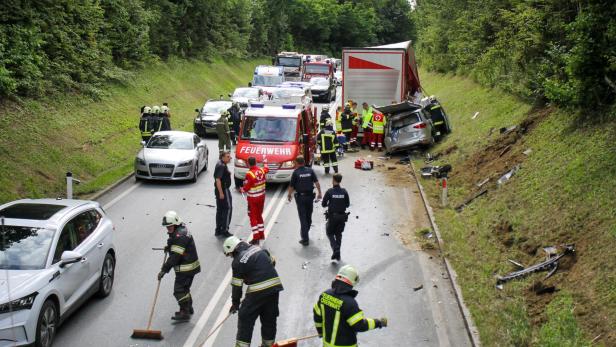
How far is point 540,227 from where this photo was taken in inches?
461

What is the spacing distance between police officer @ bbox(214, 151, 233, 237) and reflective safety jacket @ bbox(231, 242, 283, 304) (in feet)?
19.0

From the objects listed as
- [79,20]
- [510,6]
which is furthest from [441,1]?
[79,20]

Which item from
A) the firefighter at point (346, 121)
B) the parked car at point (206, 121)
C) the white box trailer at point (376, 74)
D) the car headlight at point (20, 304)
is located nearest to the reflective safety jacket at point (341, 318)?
the car headlight at point (20, 304)

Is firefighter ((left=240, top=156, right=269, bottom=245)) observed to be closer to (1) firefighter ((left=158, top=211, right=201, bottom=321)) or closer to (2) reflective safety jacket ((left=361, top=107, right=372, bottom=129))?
(1) firefighter ((left=158, top=211, right=201, bottom=321))

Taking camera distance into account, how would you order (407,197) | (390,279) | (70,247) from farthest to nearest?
(407,197) → (390,279) → (70,247)

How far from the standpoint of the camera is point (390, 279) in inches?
472

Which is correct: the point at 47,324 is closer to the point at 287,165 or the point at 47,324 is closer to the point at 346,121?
the point at 287,165

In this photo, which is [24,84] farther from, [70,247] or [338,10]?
[338,10]

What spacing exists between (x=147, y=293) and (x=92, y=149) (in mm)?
12384

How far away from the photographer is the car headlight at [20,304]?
7885mm

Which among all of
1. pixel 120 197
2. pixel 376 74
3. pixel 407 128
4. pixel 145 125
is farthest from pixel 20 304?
pixel 376 74

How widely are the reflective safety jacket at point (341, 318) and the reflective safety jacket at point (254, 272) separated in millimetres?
1136

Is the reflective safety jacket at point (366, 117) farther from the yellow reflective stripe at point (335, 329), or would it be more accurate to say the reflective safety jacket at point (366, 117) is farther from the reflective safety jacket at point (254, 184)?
the yellow reflective stripe at point (335, 329)

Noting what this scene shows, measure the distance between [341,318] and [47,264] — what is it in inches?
157
